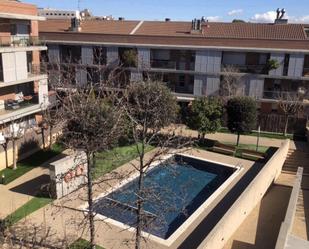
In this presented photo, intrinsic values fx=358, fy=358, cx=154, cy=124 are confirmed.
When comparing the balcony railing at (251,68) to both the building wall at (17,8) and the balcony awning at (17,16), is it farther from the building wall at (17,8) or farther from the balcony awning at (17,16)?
the building wall at (17,8)

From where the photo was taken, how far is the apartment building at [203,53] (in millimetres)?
34562

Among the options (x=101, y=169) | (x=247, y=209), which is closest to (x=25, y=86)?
(x=101, y=169)

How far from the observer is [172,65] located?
38.0 metres

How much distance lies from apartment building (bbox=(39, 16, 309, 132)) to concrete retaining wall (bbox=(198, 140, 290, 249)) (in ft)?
36.0

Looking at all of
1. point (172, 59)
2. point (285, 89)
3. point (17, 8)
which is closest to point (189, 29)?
point (172, 59)

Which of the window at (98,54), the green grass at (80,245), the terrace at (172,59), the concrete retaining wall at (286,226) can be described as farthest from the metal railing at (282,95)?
the green grass at (80,245)

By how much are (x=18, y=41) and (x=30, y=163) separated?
421 inches

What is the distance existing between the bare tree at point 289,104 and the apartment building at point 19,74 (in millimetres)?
21301

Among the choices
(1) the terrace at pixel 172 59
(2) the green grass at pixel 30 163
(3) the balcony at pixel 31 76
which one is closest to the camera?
(2) the green grass at pixel 30 163

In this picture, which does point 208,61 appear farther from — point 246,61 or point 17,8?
point 17,8

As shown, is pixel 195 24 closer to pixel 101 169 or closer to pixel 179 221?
pixel 101 169

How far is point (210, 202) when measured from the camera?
1944 centimetres

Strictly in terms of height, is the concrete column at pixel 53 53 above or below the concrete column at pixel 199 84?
above

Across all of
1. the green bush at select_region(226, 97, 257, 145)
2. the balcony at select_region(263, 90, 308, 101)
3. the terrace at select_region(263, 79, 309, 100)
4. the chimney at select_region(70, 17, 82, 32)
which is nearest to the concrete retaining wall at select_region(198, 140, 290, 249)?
the green bush at select_region(226, 97, 257, 145)
